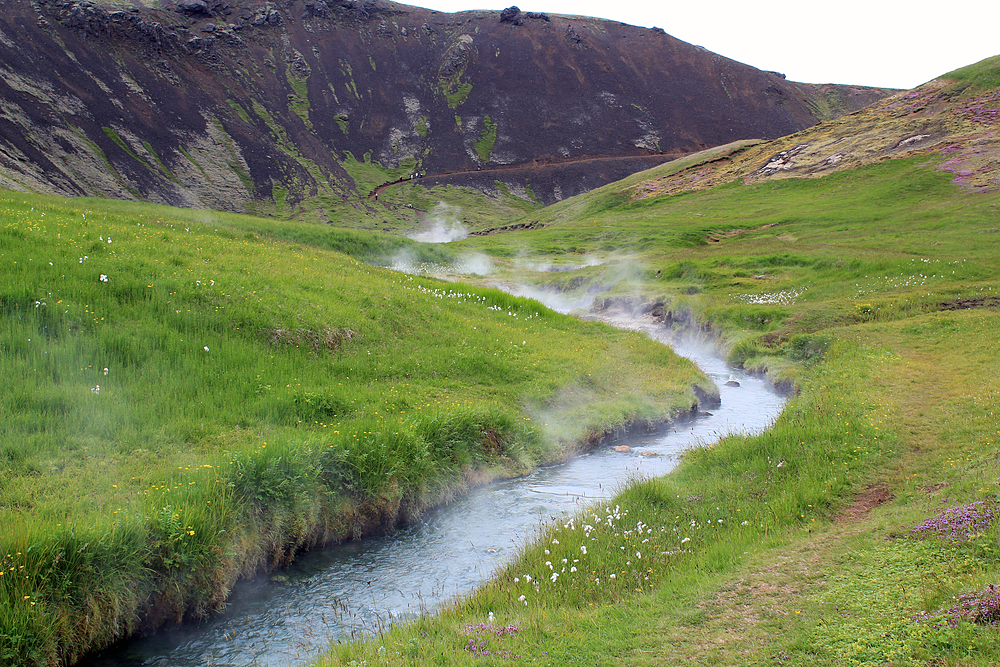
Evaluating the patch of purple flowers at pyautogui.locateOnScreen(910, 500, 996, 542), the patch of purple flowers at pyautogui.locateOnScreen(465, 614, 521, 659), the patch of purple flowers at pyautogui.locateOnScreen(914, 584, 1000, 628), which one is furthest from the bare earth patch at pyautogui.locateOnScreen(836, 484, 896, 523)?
the patch of purple flowers at pyautogui.locateOnScreen(465, 614, 521, 659)

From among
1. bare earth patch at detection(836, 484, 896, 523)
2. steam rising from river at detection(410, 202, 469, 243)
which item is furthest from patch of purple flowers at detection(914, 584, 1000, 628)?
steam rising from river at detection(410, 202, 469, 243)

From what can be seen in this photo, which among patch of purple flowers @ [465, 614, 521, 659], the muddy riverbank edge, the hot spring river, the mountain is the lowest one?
the hot spring river

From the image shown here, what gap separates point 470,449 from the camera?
1316 centimetres

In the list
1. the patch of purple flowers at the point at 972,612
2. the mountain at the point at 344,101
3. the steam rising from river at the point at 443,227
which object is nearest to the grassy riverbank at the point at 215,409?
the patch of purple flowers at the point at 972,612

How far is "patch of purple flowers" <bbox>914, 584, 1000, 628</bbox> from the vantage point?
477cm

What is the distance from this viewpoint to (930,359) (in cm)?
1775

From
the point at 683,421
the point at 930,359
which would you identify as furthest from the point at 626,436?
the point at 930,359

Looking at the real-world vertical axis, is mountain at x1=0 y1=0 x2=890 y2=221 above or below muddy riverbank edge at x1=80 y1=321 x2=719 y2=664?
above

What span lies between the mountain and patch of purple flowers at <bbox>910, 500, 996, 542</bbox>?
247 ft

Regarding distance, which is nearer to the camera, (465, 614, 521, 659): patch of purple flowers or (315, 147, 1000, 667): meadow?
(315, 147, 1000, 667): meadow

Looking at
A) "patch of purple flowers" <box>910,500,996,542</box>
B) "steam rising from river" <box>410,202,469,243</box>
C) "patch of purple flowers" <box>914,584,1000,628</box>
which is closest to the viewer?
"patch of purple flowers" <box>914,584,1000,628</box>

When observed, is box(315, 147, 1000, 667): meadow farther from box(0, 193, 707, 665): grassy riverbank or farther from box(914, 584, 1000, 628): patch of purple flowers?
box(0, 193, 707, 665): grassy riverbank

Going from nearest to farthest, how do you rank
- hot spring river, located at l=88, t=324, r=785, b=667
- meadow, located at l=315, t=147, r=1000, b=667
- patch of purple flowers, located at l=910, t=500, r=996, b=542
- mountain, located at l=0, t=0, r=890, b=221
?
meadow, located at l=315, t=147, r=1000, b=667
patch of purple flowers, located at l=910, t=500, r=996, b=542
hot spring river, located at l=88, t=324, r=785, b=667
mountain, located at l=0, t=0, r=890, b=221

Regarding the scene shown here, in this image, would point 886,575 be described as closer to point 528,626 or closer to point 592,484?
point 528,626
